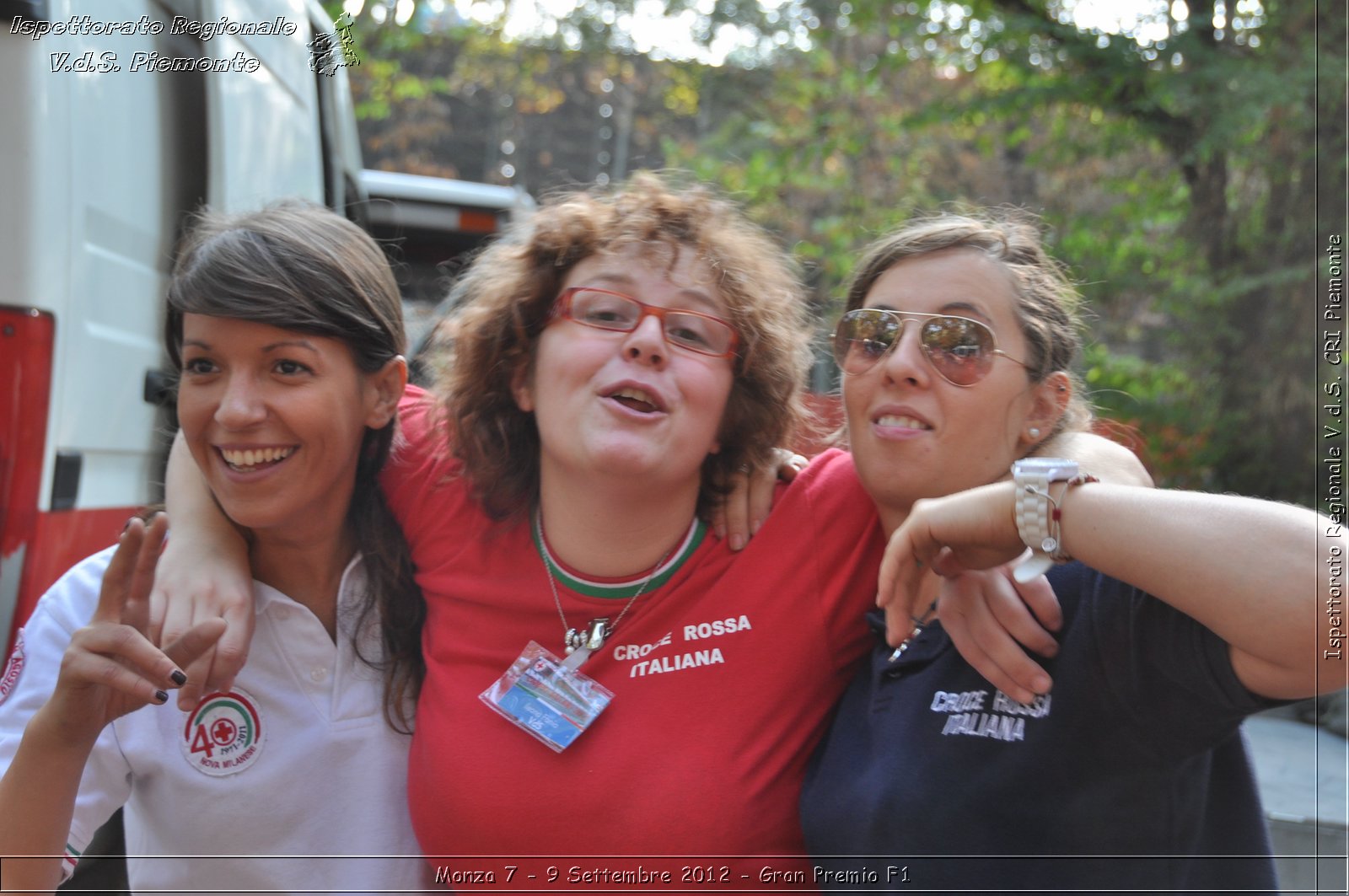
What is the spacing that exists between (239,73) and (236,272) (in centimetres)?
145

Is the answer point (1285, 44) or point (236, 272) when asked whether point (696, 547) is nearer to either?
point (236, 272)

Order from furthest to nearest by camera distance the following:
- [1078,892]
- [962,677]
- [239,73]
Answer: [239,73] → [962,677] → [1078,892]

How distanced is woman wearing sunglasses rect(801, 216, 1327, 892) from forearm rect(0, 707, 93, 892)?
120cm

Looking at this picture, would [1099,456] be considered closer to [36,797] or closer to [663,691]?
→ [663,691]

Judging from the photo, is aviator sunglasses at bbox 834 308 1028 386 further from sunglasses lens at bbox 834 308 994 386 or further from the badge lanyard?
the badge lanyard

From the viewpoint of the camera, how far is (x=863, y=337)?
2.04 m

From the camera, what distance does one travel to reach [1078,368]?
2.20 metres

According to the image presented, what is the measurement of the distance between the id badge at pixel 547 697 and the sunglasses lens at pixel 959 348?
2.73 ft

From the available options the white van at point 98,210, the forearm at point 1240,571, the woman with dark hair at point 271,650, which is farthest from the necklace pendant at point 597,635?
the white van at point 98,210

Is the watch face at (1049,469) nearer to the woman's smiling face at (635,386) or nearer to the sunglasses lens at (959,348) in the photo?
the sunglasses lens at (959,348)

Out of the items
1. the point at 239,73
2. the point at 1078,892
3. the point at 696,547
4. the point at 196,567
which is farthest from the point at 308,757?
the point at 239,73

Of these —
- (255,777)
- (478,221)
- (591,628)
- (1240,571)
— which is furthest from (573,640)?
(478,221)

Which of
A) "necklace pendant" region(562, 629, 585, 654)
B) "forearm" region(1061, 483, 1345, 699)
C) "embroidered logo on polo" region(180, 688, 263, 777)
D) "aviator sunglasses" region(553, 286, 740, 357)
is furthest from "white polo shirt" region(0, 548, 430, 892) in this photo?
"forearm" region(1061, 483, 1345, 699)

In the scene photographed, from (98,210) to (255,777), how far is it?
1.37 metres
